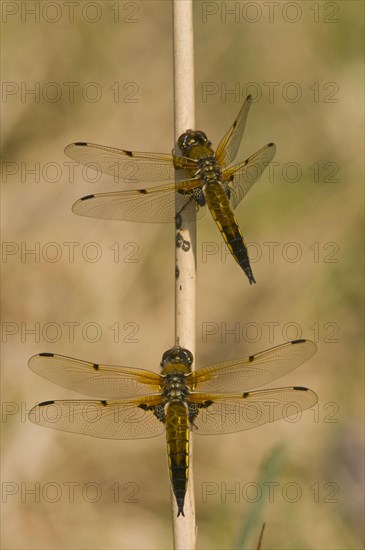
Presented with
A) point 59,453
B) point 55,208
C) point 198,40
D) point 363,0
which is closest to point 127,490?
point 59,453

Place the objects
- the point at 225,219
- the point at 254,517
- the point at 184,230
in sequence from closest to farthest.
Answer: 1. the point at 254,517
2. the point at 184,230
3. the point at 225,219

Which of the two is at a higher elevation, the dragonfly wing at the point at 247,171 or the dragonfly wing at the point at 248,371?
the dragonfly wing at the point at 247,171

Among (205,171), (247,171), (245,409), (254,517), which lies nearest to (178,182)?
(205,171)

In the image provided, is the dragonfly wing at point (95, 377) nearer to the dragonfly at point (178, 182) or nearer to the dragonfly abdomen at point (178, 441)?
the dragonfly abdomen at point (178, 441)

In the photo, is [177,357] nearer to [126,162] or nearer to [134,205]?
[134,205]

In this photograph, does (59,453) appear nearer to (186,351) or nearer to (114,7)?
(186,351)

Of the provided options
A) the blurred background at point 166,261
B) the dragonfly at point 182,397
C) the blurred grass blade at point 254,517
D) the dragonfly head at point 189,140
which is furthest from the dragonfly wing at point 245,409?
the blurred background at point 166,261
